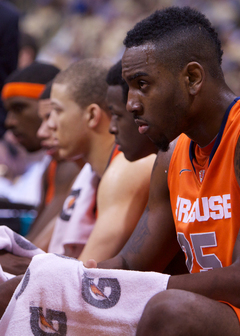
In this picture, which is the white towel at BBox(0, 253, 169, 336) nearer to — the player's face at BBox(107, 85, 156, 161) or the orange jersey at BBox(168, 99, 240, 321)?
the orange jersey at BBox(168, 99, 240, 321)

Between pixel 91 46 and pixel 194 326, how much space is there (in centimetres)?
659

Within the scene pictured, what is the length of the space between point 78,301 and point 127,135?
2.85ft

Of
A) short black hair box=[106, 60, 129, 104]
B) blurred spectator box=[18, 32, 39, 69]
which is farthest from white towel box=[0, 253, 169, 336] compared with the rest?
blurred spectator box=[18, 32, 39, 69]

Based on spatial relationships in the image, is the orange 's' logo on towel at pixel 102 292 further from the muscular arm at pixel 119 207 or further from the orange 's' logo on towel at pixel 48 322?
the muscular arm at pixel 119 207

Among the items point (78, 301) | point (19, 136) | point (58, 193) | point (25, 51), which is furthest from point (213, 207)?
point (25, 51)

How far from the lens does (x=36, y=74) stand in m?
3.59

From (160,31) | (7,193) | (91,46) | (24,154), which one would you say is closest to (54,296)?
(160,31)

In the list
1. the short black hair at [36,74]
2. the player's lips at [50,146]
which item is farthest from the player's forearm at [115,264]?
the short black hair at [36,74]

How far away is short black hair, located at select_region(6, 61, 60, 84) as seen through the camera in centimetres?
355

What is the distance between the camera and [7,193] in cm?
406

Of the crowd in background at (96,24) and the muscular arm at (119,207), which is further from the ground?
the crowd in background at (96,24)

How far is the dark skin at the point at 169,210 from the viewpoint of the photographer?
105cm

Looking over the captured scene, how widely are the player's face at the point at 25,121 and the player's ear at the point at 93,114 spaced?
4.11ft

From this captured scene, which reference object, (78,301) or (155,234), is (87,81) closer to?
(155,234)
